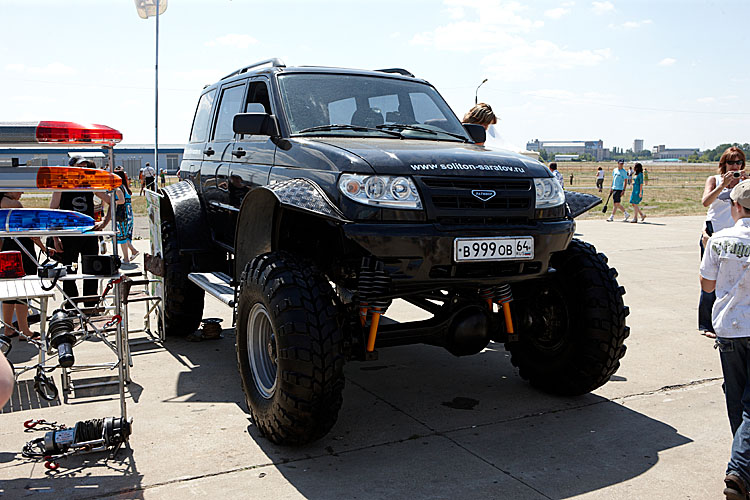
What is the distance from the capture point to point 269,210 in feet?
15.1

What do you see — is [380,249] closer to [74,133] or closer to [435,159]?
[435,159]

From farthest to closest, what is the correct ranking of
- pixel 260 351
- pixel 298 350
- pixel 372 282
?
pixel 260 351, pixel 372 282, pixel 298 350

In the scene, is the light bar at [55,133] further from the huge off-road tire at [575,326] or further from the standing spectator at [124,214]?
the standing spectator at [124,214]

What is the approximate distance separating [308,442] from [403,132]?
2389 mm

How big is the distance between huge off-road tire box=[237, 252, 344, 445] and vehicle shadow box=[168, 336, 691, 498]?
0.73 ft

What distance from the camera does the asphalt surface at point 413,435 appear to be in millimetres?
3605

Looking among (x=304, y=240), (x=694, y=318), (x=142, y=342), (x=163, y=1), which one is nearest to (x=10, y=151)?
(x=304, y=240)

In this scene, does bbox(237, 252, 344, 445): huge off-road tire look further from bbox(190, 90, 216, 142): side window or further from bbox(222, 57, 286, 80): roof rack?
bbox(190, 90, 216, 142): side window

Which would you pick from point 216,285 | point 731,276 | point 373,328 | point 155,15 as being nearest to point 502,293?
point 373,328

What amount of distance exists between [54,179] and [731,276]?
12.9 feet

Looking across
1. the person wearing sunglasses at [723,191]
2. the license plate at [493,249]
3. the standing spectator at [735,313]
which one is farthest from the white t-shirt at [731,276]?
the person wearing sunglasses at [723,191]

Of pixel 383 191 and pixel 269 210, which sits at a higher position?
pixel 383 191

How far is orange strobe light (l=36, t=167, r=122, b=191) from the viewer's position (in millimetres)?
4227

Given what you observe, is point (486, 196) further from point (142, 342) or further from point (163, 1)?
point (163, 1)
